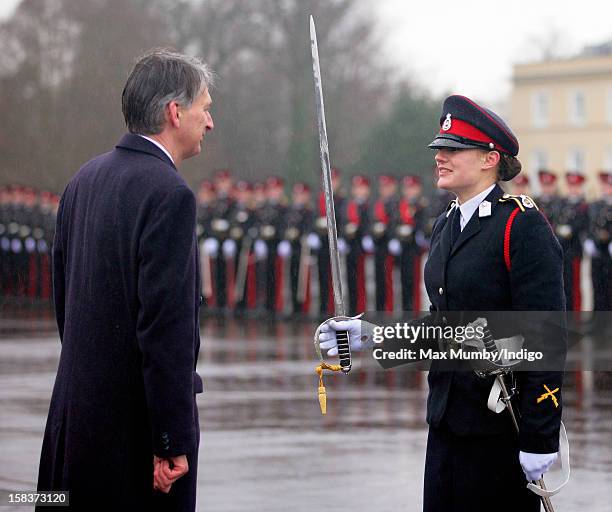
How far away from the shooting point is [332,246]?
4836 mm

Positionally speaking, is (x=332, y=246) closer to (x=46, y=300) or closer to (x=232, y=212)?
(x=232, y=212)

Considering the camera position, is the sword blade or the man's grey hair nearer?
the man's grey hair

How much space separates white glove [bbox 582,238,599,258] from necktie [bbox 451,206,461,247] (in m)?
13.1

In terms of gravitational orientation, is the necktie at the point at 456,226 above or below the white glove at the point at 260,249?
below

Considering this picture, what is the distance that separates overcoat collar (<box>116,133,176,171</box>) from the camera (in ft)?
15.0

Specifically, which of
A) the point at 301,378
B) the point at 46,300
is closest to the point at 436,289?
the point at 301,378

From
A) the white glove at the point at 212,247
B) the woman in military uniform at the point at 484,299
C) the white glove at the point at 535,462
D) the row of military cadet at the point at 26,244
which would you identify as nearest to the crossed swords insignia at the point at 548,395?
the woman in military uniform at the point at 484,299

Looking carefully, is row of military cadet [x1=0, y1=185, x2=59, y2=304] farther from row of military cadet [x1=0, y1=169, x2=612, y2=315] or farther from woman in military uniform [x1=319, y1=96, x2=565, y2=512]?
woman in military uniform [x1=319, y1=96, x2=565, y2=512]

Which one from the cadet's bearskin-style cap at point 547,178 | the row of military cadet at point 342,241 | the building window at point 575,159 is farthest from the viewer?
the building window at point 575,159

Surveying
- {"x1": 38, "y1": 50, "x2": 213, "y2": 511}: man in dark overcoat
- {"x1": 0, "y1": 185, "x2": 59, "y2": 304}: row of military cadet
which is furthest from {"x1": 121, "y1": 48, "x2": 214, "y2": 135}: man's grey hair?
{"x1": 0, "y1": 185, "x2": 59, "y2": 304}: row of military cadet

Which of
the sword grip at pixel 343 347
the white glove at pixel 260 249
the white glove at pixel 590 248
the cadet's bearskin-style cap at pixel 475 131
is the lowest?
the sword grip at pixel 343 347

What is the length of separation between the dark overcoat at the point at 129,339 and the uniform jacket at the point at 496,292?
33.3 inches

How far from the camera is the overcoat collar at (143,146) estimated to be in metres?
4.58

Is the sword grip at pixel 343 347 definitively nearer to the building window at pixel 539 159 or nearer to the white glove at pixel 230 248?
the white glove at pixel 230 248
